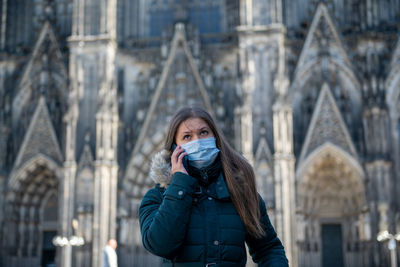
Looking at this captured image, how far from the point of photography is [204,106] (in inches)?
759

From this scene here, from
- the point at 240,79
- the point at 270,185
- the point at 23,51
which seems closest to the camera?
the point at 270,185

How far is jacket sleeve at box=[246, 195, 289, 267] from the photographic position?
8.81ft

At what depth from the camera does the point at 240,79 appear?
18062 mm

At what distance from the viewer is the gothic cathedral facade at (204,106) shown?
17391 mm

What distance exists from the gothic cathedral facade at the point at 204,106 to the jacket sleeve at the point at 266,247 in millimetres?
13979

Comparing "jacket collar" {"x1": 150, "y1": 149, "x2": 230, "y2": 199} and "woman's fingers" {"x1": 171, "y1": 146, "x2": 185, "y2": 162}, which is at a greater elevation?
"woman's fingers" {"x1": 171, "y1": 146, "x2": 185, "y2": 162}

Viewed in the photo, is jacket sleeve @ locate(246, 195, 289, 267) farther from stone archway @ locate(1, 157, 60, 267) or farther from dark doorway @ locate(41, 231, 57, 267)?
dark doorway @ locate(41, 231, 57, 267)

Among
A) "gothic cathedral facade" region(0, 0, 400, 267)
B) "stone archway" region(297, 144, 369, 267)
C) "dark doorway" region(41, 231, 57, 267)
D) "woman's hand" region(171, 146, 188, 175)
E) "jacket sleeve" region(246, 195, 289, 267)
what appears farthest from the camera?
"dark doorway" region(41, 231, 57, 267)

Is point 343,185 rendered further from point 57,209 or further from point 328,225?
point 57,209

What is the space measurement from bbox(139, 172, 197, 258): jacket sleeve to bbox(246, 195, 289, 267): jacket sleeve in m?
0.38

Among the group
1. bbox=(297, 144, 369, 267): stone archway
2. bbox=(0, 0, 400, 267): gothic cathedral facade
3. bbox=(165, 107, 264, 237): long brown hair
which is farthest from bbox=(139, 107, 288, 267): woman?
bbox=(297, 144, 369, 267): stone archway

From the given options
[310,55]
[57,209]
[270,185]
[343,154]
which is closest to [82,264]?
[57,209]

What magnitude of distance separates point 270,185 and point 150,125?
4.70 meters

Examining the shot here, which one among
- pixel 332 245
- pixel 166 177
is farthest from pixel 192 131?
pixel 332 245
